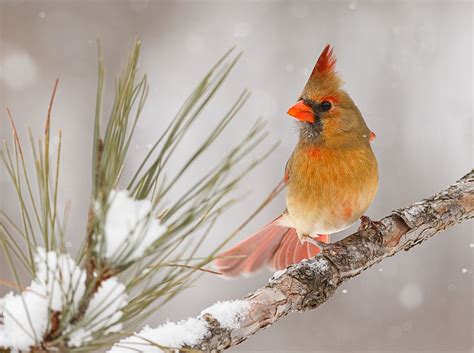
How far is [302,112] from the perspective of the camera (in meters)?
1.75

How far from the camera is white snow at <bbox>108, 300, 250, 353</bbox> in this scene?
0.95m

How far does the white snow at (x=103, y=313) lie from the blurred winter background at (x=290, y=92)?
2.83 metres

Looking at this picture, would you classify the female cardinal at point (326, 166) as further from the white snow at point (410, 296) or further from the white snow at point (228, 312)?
the white snow at point (410, 296)

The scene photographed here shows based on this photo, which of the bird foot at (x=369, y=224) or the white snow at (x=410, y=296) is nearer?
the bird foot at (x=369, y=224)

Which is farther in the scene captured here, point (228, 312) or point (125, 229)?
point (228, 312)

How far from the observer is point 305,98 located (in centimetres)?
177

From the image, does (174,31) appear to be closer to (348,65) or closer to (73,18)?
(73,18)

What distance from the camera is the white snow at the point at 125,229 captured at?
78cm

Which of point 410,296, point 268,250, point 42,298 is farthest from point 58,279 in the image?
point 410,296

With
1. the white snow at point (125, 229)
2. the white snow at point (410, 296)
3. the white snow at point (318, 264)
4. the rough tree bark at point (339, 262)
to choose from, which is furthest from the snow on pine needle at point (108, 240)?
the white snow at point (410, 296)

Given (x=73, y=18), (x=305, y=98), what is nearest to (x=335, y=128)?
(x=305, y=98)

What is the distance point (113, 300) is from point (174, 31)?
3850 mm

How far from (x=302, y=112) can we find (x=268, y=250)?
483 millimetres

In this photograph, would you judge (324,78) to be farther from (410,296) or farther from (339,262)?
(410,296)
